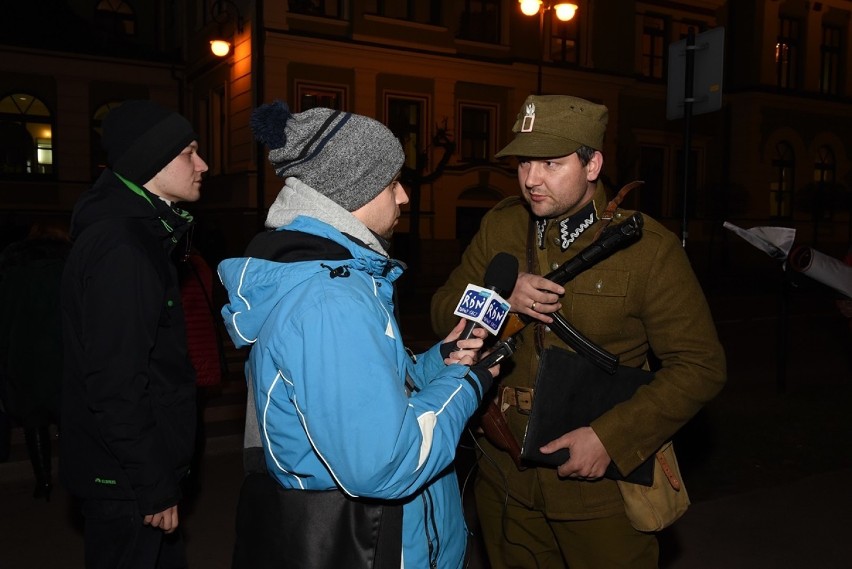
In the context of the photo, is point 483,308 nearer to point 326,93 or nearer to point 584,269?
point 584,269

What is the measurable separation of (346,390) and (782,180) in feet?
109

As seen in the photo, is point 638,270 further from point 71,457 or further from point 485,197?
point 485,197

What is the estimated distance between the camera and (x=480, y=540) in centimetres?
458

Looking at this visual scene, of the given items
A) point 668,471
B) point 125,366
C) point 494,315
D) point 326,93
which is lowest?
point 668,471

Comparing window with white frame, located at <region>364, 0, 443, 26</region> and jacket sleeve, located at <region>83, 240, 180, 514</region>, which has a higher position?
window with white frame, located at <region>364, 0, 443, 26</region>

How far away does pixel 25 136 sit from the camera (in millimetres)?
22797

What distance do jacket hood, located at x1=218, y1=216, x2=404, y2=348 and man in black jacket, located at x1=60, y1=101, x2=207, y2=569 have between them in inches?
31.1

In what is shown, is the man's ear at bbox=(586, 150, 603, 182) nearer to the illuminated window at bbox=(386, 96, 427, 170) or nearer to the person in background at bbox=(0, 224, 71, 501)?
the person in background at bbox=(0, 224, 71, 501)

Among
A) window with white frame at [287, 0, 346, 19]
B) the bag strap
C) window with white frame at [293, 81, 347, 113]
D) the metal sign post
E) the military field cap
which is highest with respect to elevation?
window with white frame at [287, 0, 346, 19]

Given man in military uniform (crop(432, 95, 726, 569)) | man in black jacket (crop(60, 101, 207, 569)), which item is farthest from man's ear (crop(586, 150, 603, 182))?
man in black jacket (crop(60, 101, 207, 569))

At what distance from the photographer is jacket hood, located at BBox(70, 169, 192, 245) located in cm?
287

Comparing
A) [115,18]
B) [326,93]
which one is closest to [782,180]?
[326,93]

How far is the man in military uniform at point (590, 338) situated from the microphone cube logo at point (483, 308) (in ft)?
1.12

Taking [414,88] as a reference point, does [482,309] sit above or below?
below
